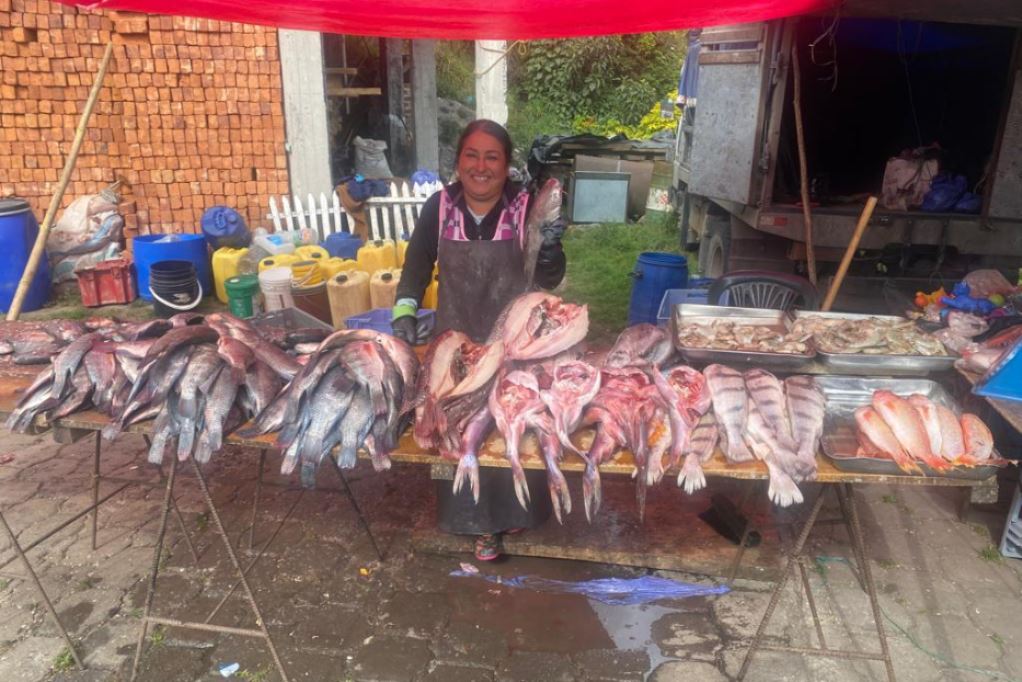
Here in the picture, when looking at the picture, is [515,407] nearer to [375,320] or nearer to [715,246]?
Answer: [375,320]

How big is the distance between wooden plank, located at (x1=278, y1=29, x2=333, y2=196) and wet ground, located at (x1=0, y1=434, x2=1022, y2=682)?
5696mm

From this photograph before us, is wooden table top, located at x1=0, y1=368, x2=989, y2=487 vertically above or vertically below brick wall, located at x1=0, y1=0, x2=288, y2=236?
below

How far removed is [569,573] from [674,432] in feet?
4.85

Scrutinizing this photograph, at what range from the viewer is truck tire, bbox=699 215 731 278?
8.03 m

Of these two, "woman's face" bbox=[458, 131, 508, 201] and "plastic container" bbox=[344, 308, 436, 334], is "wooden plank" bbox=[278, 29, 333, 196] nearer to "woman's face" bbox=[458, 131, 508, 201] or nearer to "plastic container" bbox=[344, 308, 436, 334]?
"plastic container" bbox=[344, 308, 436, 334]

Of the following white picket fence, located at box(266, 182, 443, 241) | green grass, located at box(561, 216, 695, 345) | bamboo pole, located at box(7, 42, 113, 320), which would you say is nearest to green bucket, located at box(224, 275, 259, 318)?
white picket fence, located at box(266, 182, 443, 241)

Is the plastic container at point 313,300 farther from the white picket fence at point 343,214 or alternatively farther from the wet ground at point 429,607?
the wet ground at point 429,607

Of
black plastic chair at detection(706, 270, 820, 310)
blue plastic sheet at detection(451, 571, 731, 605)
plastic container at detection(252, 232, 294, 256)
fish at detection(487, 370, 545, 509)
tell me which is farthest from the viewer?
plastic container at detection(252, 232, 294, 256)

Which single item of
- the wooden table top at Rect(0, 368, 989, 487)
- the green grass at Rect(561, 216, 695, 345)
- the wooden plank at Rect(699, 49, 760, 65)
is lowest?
the green grass at Rect(561, 216, 695, 345)

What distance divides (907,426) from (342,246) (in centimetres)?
703

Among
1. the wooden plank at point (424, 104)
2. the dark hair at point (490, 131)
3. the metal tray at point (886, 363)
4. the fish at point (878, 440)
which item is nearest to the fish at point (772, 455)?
the fish at point (878, 440)

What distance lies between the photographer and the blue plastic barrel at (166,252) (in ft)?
26.9

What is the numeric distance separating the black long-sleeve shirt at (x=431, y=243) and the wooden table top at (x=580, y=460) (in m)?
1.30

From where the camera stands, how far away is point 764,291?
5801 mm
